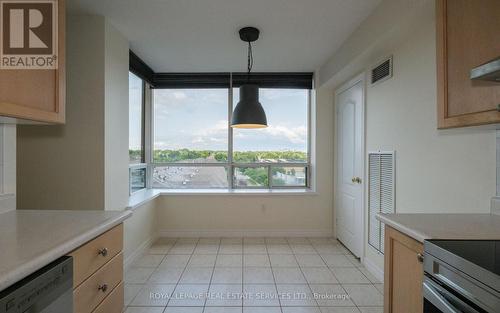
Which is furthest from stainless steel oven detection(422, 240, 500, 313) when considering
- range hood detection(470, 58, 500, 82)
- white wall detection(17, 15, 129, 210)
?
white wall detection(17, 15, 129, 210)

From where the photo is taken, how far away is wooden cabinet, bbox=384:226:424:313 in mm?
1179

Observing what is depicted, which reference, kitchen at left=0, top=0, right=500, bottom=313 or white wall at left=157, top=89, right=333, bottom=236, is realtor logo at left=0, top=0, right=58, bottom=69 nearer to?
kitchen at left=0, top=0, right=500, bottom=313

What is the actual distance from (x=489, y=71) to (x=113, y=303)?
2.00m

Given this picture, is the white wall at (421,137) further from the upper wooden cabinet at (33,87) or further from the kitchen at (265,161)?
the upper wooden cabinet at (33,87)

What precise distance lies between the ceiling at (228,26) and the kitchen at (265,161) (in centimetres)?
2

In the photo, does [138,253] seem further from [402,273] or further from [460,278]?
[460,278]

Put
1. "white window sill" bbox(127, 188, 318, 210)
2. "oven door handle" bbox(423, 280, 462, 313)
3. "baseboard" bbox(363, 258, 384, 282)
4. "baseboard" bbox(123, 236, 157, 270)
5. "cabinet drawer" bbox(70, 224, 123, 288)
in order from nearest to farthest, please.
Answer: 1. "oven door handle" bbox(423, 280, 462, 313)
2. "cabinet drawer" bbox(70, 224, 123, 288)
3. "baseboard" bbox(363, 258, 384, 282)
4. "baseboard" bbox(123, 236, 157, 270)
5. "white window sill" bbox(127, 188, 318, 210)

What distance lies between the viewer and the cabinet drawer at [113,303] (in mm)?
1262

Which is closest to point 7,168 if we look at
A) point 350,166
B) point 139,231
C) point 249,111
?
point 139,231

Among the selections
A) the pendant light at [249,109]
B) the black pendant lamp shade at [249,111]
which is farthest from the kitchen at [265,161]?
the black pendant lamp shade at [249,111]

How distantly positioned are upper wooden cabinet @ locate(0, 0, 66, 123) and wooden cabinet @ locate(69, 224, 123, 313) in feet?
2.24

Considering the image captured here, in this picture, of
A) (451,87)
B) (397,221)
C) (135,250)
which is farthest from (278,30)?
(135,250)

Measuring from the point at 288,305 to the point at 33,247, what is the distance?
1857 mm

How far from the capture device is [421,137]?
1.98 m
